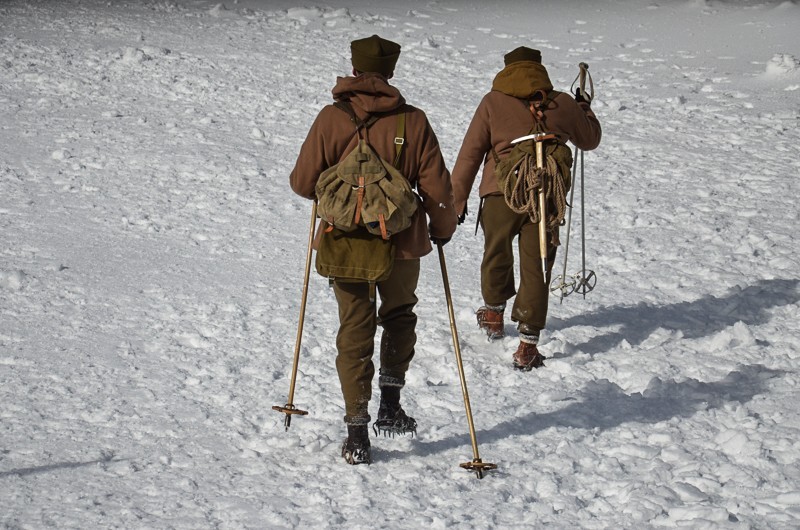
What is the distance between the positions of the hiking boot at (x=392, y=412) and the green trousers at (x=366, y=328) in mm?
109

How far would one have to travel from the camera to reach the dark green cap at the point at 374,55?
16.1ft

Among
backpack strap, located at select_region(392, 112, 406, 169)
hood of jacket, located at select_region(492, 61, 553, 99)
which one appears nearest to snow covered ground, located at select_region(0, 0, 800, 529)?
backpack strap, located at select_region(392, 112, 406, 169)

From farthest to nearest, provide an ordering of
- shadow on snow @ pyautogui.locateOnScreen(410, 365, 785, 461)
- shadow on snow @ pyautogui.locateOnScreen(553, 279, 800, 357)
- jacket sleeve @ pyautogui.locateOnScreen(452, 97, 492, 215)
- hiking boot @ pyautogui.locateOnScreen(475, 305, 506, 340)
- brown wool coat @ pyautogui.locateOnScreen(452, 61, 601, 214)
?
shadow on snow @ pyautogui.locateOnScreen(553, 279, 800, 357)
hiking boot @ pyautogui.locateOnScreen(475, 305, 506, 340)
jacket sleeve @ pyautogui.locateOnScreen(452, 97, 492, 215)
brown wool coat @ pyautogui.locateOnScreen(452, 61, 601, 214)
shadow on snow @ pyautogui.locateOnScreen(410, 365, 785, 461)

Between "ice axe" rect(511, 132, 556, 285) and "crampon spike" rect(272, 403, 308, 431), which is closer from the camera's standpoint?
"crampon spike" rect(272, 403, 308, 431)

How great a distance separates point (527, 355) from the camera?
6.62 m

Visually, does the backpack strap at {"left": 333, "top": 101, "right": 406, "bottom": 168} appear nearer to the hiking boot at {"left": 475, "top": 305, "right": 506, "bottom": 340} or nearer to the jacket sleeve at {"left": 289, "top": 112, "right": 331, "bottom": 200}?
the jacket sleeve at {"left": 289, "top": 112, "right": 331, "bottom": 200}

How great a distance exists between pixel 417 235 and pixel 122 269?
12.5ft

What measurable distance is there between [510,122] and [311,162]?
6.03 feet

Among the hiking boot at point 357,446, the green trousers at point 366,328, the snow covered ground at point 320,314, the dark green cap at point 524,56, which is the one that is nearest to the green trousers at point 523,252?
the snow covered ground at point 320,314

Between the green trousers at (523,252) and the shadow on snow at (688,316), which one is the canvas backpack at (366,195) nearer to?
the green trousers at (523,252)

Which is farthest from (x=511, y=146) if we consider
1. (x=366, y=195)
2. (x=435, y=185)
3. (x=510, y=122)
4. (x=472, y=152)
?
(x=366, y=195)

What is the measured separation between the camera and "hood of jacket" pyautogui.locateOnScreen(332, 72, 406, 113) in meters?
4.88

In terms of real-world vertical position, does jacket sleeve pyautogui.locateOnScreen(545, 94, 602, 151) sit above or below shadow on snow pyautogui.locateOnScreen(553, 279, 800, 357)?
above

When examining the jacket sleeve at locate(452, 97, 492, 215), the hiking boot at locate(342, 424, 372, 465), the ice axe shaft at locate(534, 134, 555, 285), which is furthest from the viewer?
→ the jacket sleeve at locate(452, 97, 492, 215)
